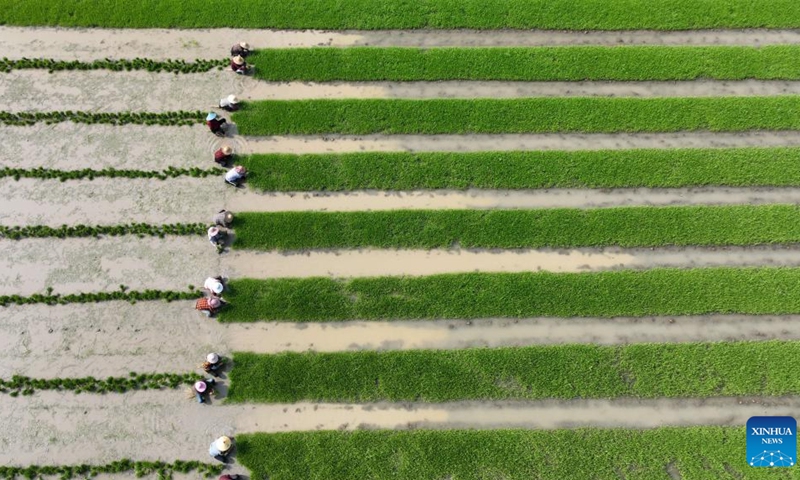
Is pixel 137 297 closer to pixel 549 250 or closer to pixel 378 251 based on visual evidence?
pixel 378 251

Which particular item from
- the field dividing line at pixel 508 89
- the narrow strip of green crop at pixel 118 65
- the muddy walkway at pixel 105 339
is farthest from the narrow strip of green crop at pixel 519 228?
the narrow strip of green crop at pixel 118 65

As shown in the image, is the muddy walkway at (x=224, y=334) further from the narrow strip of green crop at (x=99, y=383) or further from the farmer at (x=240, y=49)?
the farmer at (x=240, y=49)

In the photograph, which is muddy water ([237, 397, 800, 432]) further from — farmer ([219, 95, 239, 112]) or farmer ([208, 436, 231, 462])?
farmer ([219, 95, 239, 112])

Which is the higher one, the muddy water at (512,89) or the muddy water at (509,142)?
the muddy water at (512,89)

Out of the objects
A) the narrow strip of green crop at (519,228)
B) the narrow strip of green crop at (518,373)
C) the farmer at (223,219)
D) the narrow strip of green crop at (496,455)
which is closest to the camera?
the narrow strip of green crop at (496,455)

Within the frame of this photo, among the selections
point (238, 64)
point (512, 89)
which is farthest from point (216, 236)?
point (512, 89)

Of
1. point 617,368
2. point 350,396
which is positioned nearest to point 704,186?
point 617,368

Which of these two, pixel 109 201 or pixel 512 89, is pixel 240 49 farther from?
pixel 512 89
